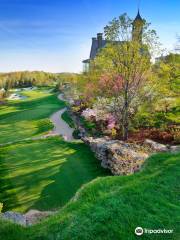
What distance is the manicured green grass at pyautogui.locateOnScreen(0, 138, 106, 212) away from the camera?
1307cm

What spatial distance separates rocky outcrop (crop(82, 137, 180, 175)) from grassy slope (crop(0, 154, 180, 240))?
4139mm

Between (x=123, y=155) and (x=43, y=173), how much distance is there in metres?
4.46

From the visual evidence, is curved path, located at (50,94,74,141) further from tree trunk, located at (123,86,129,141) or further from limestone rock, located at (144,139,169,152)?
limestone rock, located at (144,139,169,152)

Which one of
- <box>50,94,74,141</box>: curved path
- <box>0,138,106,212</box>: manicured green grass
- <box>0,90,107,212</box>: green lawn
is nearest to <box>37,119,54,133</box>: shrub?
<box>50,94,74,141</box>: curved path

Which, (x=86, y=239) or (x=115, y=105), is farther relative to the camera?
(x=115, y=105)

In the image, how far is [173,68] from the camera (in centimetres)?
2538

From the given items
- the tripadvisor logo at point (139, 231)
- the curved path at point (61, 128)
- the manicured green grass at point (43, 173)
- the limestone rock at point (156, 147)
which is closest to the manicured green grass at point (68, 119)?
the curved path at point (61, 128)

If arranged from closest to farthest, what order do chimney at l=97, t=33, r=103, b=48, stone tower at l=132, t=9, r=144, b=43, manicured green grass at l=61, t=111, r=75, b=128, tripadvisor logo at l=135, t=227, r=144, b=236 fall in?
tripadvisor logo at l=135, t=227, r=144, b=236
stone tower at l=132, t=9, r=144, b=43
manicured green grass at l=61, t=111, r=75, b=128
chimney at l=97, t=33, r=103, b=48

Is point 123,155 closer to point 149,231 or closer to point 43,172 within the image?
point 43,172

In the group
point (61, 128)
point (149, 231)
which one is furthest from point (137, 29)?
point (149, 231)

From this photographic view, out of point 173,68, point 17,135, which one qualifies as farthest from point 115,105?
point 17,135

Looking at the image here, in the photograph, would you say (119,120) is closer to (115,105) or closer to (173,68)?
(115,105)

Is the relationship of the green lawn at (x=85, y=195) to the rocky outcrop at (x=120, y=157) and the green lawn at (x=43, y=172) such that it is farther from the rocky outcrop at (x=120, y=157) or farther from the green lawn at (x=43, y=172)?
the rocky outcrop at (x=120, y=157)

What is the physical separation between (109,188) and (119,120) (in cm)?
1411
